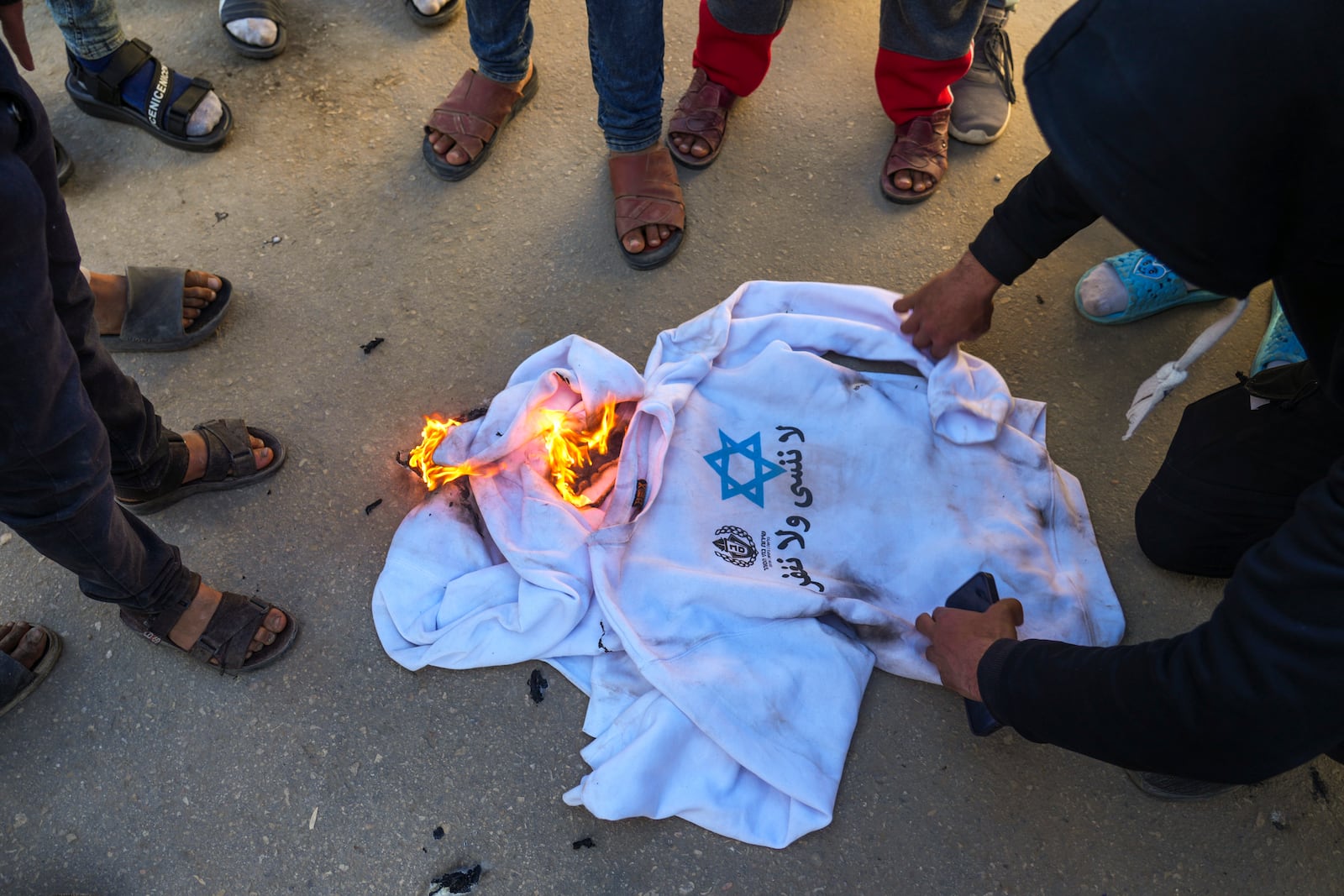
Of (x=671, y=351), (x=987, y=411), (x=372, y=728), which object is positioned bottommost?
(x=372, y=728)

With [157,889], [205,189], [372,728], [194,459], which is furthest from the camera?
[205,189]

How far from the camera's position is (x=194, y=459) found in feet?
6.84

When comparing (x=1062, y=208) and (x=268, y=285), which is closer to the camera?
(x=1062, y=208)

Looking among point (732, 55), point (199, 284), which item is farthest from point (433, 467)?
point (732, 55)

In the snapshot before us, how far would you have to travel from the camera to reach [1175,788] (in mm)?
1822

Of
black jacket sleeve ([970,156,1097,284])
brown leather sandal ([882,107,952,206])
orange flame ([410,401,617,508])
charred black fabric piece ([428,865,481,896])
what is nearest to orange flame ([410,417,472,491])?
orange flame ([410,401,617,508])

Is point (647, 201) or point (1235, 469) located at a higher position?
point (1235, 469)

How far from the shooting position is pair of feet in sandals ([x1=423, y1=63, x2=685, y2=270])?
2.58m

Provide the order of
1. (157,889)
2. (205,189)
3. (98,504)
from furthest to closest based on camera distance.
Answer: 1. (205,189)
2. (157,889)
3. (98,504)

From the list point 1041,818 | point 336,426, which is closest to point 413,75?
point 336,426

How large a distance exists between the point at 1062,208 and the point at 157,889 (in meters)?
2.59

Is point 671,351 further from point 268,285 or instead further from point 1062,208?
point 268,285

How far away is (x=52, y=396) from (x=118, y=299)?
1.30 metres

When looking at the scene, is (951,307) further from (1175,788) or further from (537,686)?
(537,686)
